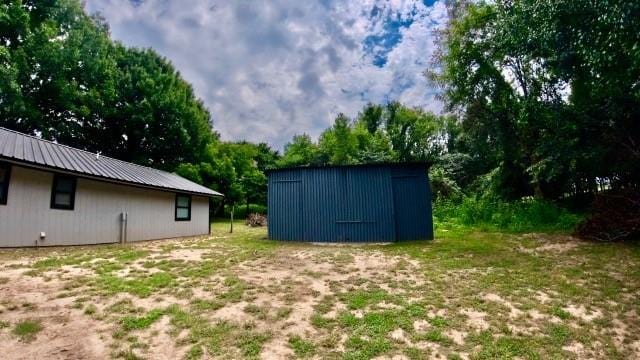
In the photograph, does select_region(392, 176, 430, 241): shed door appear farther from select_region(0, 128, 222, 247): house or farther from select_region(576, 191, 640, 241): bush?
select_region(0, 128, 222, 247): house

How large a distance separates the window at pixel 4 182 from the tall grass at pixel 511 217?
14.0 m

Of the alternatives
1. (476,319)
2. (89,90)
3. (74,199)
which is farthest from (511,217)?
(89,90)

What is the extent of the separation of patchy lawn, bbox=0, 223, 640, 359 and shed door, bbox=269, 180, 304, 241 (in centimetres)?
329

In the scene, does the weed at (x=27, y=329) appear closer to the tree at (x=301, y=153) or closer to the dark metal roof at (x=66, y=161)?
the dark metal roof at (x=66, y=161)

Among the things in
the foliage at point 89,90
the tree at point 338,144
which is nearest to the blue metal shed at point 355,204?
the foliage at point 89,90

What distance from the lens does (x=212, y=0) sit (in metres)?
12.2

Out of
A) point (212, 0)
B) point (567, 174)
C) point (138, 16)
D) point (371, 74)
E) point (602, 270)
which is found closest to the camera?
point (602, 270)

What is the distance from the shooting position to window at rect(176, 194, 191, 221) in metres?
12.4

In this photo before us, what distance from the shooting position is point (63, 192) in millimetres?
8234

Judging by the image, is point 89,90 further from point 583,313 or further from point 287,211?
point 583,313

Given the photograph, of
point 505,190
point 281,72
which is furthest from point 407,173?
point 281,72

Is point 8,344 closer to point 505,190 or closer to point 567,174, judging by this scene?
point 567,174

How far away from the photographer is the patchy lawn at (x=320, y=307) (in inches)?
123

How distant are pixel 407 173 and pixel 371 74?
12.7 m
